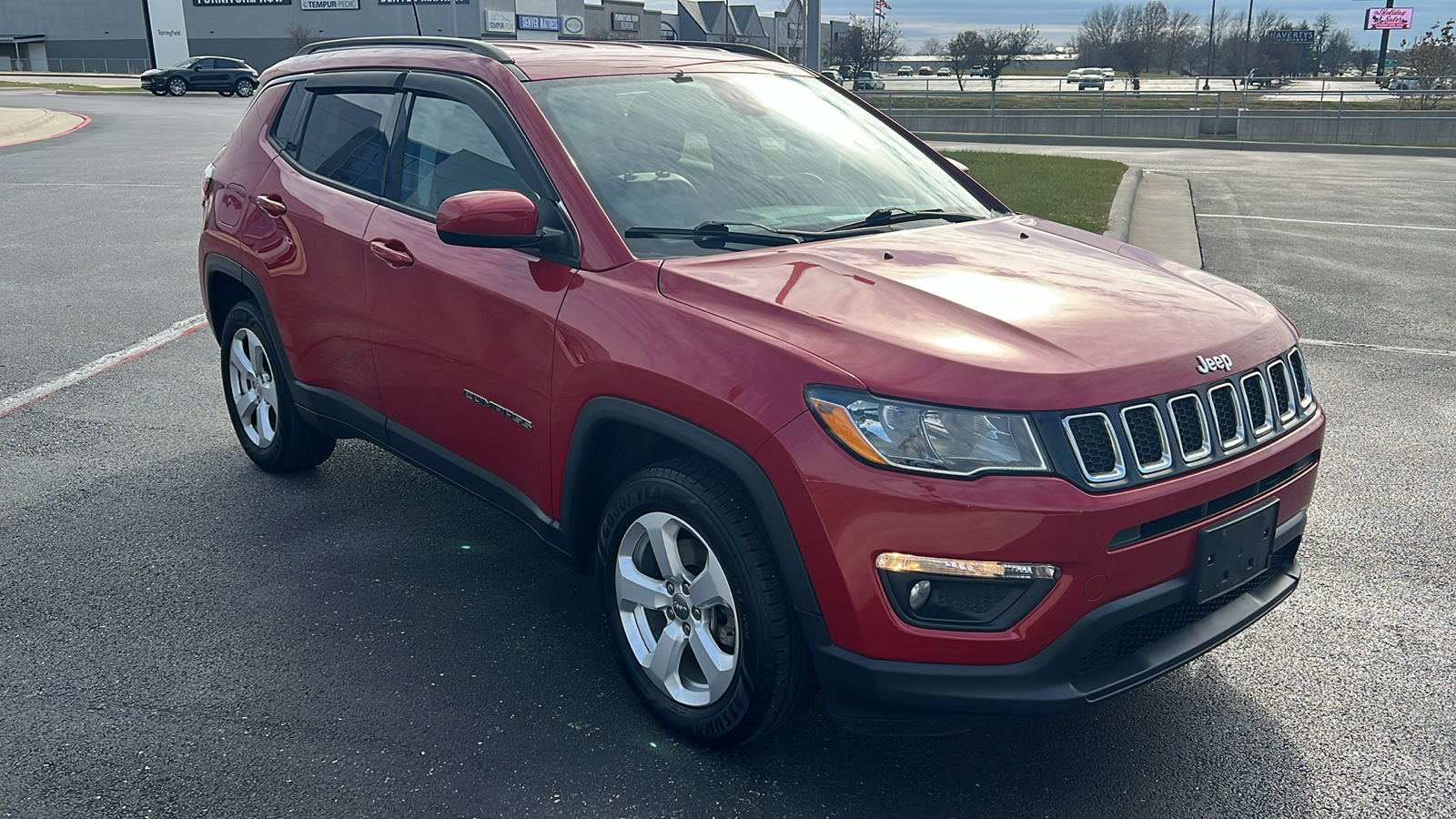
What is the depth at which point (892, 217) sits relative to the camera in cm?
384

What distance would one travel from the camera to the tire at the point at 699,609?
9.20ft

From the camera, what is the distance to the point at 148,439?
5719mm

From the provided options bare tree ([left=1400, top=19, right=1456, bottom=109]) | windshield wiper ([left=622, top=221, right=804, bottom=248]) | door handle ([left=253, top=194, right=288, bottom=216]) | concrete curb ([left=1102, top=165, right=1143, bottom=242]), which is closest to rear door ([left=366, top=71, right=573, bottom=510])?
windshield wiper ([left=622, top=221, right=804, bottom=248])

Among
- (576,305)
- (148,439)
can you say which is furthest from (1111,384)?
(148,439)

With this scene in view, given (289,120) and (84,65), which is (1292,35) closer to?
(84,65)

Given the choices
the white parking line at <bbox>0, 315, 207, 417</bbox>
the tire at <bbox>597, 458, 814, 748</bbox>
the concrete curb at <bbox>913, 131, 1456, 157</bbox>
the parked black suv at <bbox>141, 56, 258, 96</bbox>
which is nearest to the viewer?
the tire at <bbox>597, 458, 814, 748</bbox>

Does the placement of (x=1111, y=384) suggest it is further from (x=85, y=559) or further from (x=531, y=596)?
(x=85, y=559)

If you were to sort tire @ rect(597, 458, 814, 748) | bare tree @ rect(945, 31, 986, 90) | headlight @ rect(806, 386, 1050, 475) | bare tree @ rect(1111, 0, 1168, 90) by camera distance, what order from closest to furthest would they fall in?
headlight @ rect(806, 386, 1050, 475) < tire @ rect(597, 458, 814, 748) < bare tree @ rect(945, 31, 986, 90) < bare tree @ rect(1111, 0, 1168, 90)

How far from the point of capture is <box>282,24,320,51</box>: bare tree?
238ft

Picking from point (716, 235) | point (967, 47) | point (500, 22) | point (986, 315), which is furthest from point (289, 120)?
point (967, 47)

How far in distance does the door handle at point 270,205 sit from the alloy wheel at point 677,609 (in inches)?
92.8

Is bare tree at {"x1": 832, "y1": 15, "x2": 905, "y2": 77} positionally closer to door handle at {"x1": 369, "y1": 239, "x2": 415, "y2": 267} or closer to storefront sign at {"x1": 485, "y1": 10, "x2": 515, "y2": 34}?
storefront sign at {"x1": 485, "y1": 10, "x2": 515, "y2": 34}

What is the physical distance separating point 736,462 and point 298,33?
79283 mm

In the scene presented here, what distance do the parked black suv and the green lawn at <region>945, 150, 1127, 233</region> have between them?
37.7 m
